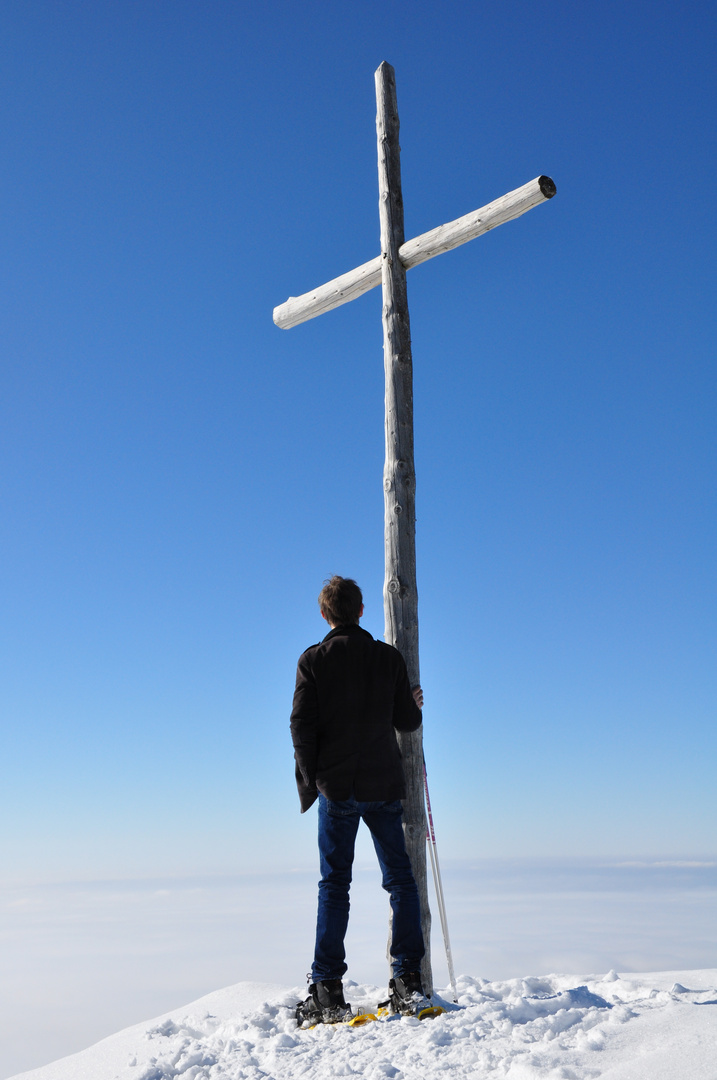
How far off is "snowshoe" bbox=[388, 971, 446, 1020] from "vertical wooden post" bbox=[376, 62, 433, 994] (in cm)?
47

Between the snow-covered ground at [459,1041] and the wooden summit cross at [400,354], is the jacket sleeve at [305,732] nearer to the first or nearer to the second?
the wooden summit cross at [400,354]

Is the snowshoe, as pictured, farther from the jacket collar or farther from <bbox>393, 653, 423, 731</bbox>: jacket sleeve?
the jacket collar

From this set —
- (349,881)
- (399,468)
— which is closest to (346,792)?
(349,881)

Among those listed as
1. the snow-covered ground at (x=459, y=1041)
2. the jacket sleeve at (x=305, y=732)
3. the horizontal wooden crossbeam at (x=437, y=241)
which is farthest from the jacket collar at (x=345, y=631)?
the horizontal wooden crossbeam at (x=437, y=241)

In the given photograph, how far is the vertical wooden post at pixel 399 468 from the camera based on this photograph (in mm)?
6215

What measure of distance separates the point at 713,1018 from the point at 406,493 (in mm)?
4157

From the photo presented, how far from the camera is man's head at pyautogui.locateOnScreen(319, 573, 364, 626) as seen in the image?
18.8ft

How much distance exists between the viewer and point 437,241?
23.7ft

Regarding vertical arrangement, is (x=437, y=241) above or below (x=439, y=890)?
above

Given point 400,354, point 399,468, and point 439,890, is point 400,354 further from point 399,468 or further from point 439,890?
point 439,890

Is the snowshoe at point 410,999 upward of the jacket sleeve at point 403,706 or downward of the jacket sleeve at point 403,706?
downward

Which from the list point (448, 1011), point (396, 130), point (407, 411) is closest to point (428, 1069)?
point (448, 1011)

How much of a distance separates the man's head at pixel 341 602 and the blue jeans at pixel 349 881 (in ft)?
3.92

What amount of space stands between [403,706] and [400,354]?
3.14 m
